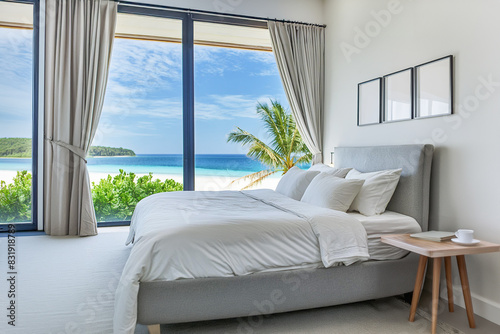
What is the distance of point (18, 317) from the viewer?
2213mm

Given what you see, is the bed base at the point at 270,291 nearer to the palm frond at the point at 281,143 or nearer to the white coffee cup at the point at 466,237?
the white coffee cup at the point at 466,237

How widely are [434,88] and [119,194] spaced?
559 cm

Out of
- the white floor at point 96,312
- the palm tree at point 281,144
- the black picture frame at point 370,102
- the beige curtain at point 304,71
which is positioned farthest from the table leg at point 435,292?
the palm tree at point 281,144

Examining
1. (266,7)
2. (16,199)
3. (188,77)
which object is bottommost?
(16,199)

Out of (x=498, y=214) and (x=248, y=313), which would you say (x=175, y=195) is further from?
(x=498, y=214)

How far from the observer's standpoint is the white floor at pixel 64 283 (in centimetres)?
215

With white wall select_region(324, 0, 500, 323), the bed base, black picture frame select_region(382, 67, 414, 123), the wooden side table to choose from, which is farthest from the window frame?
the wooden side table

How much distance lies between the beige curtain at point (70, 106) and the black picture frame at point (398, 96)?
126 inches

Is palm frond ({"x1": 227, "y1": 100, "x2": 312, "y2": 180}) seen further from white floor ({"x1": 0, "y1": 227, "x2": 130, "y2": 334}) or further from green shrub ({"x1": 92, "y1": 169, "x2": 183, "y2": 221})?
white floor ({"x1": 0, "y1": 227, "x2": 130, "y2": 334})

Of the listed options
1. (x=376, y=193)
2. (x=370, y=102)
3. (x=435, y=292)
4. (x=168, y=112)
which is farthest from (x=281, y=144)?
(x=168, y=112)

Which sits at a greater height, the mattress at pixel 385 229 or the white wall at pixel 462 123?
the white wall at pixel 462 123

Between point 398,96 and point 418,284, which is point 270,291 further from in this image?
point 398,96

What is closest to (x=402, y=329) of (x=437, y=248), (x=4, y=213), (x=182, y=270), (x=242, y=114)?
(x=437, y=248)

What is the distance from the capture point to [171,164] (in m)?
12.6
